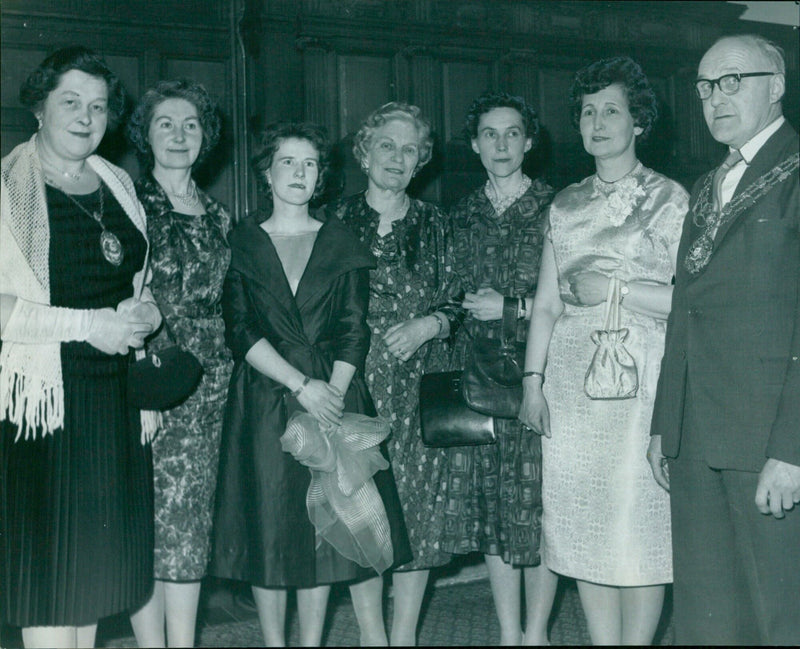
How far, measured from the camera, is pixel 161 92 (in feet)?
9.13

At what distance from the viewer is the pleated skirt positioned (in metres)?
2.23

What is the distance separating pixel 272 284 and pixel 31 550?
1.01 m

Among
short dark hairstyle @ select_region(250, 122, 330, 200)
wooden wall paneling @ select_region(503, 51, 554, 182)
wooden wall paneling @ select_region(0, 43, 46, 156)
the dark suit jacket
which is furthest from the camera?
wooden wall paneling @ select_region(503, 51, 554, 182)

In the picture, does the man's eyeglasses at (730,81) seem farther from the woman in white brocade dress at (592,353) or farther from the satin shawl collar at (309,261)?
the satin shawl collar at (309,261)

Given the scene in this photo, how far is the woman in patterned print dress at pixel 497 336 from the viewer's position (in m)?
2.92

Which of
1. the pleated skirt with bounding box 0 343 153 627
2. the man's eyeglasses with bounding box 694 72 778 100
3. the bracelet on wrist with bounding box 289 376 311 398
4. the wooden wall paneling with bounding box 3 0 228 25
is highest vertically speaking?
the wooden wall paneling with bounding box 3 0 228 25

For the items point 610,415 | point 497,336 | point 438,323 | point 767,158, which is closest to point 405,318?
point 438,323

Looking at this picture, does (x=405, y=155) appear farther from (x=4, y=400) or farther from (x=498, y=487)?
(x=4, y=400)

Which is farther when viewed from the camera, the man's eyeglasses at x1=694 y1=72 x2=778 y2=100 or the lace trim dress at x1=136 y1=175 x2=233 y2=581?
the lace trim dress at x1=136 y1=175 x2=233 y2=581

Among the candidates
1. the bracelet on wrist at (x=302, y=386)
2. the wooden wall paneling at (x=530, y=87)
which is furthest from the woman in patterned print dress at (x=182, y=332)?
the wooden wall paneling at (x=530, y=87)

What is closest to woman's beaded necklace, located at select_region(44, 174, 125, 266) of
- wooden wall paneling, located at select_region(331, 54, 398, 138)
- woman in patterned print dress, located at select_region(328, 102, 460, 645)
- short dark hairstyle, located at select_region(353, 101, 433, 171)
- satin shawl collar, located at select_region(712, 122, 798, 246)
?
woman in patterned print dress, located at select_region(328, 102, 460, 645)

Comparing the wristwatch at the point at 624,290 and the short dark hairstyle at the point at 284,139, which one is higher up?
the short dark hairstyle at the point at 284,139

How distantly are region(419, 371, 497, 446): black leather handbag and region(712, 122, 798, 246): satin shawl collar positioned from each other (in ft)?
3.37

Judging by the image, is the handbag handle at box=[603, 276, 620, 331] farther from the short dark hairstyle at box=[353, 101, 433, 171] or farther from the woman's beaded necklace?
the woman's beaded necklace
